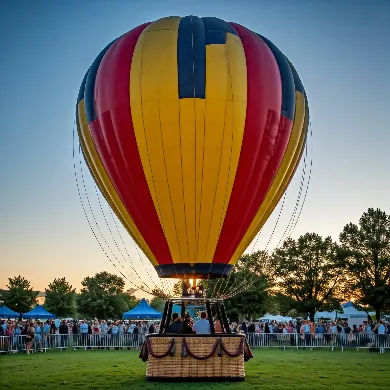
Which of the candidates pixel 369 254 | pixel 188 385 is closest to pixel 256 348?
pixel 188 385

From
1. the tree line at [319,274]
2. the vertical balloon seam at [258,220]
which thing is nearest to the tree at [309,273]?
the tree line at [319,274]

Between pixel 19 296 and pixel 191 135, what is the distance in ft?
203

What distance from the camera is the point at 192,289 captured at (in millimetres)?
17250

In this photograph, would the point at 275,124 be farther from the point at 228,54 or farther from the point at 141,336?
the point at 141,336

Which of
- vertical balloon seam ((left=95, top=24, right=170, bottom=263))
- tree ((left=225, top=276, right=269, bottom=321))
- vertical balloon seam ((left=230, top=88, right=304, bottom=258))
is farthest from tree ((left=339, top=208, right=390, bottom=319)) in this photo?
vertical balloon seam ((left=95, top=24, right=170, bottom=263))

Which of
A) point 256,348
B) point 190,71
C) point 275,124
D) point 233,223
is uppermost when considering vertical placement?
point 190,71

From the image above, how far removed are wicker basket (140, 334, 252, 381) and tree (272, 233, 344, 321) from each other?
137 ft

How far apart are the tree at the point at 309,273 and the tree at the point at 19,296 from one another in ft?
102

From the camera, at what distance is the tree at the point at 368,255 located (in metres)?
51.7

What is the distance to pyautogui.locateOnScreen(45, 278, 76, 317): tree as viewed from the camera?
250 feet

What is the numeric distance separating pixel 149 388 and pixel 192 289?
4035 millimetres

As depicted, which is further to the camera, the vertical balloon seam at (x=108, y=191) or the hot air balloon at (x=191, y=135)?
the vertical balloon seam at (x=108, y=191)

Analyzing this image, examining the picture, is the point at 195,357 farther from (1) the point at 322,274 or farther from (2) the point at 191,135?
(1) the point at 322,274

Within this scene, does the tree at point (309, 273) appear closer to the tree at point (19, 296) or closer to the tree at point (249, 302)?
the tree at point (249, 302)
